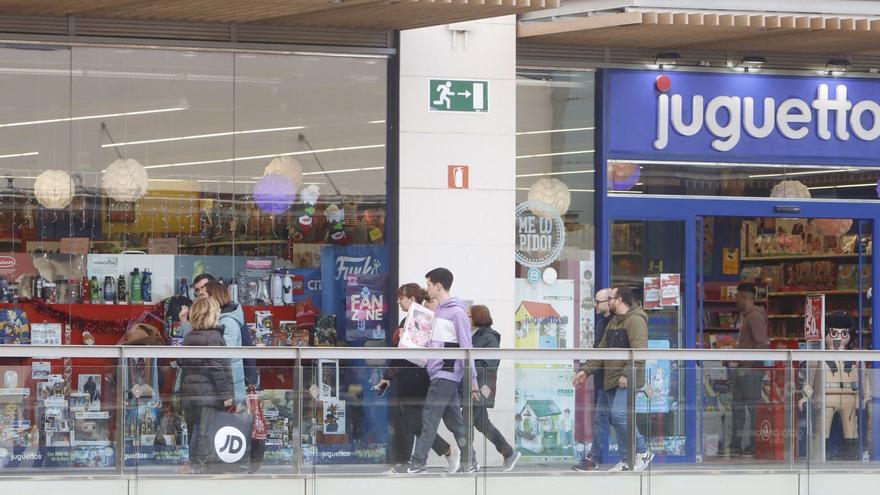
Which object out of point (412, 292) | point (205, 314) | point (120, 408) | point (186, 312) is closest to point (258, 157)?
point (186, 312)

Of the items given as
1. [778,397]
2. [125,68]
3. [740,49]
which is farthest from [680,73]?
[125,68]

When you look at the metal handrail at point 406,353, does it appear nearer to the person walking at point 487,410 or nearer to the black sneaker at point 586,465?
the person walking at point 487,410

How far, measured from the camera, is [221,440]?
11555mm

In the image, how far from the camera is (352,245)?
15.0 metres

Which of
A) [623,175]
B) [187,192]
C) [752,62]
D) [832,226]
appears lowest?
[832,226]

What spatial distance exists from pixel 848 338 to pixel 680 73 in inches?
133

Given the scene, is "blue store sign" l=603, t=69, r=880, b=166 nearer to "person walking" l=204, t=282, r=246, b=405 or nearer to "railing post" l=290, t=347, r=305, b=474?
"person walking" l=204, t=282, r=246, b=405

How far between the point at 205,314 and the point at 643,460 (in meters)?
3.56

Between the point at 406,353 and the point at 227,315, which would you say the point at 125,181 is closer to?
the point at 227,315

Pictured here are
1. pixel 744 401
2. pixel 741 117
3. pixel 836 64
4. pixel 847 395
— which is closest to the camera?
pixel 744 401

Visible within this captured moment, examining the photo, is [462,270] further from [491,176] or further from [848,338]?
[848,338]

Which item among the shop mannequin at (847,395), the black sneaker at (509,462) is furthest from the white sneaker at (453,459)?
the shop mannequin at (847,395)

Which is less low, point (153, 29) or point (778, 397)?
point (153, 29)

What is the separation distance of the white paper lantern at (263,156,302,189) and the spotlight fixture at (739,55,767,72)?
15.1ft
